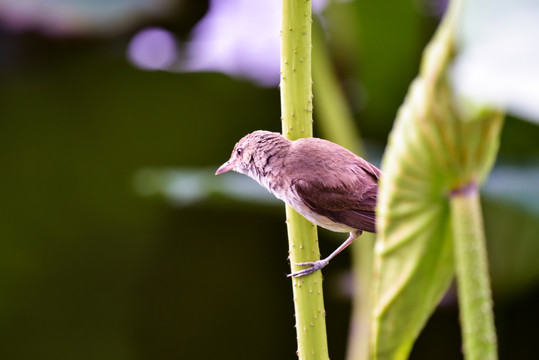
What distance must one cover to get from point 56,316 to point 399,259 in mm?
1510

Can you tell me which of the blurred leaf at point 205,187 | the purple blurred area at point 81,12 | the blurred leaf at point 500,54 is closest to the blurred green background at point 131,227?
the purple blurred area at point 81,12

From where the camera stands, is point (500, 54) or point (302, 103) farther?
point (302, 103)

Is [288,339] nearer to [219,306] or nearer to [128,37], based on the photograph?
[219,306]

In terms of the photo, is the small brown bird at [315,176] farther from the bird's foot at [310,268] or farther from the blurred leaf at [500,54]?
the blurred leaf at [500,54]

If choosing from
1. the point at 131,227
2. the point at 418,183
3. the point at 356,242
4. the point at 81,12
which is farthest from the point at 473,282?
the point at 131,227

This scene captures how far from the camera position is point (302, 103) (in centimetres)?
27

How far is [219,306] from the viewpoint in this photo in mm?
1533

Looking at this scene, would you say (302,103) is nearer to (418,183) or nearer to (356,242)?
(418,183)

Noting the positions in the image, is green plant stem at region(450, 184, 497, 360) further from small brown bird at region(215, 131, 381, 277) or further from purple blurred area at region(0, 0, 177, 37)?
purple blurred area at region(0, 0, 177, 37)

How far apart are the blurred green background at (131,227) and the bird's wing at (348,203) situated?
36.6 inches

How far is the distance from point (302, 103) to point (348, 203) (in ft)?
0.65

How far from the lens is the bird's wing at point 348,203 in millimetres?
427

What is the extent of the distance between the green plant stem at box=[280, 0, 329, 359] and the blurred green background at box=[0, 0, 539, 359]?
1.11 m

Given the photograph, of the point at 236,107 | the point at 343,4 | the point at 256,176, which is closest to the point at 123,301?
the point at 236,107
